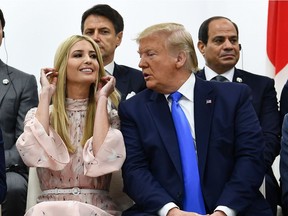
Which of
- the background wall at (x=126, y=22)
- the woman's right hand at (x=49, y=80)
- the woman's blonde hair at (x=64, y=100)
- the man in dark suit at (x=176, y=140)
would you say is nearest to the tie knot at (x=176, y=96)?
the man in dark suit at (x=176, y=140)

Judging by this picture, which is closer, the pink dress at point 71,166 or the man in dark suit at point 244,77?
the pink dress at point 71,166

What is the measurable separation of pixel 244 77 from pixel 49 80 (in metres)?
1.38

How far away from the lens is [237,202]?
11.0 feet

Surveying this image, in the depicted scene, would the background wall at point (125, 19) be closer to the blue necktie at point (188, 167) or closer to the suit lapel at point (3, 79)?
the suit lapel at point (3, 79)

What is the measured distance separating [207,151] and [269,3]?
219cm

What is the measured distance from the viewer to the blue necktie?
3.44 meters

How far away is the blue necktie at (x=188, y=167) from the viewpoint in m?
3.44

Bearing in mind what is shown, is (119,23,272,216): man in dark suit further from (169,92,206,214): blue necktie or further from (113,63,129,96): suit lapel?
(113,63,129,96): suit lapel

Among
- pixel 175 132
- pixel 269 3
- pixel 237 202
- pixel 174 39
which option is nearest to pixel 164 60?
pixel 174 39

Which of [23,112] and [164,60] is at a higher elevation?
[164,60]

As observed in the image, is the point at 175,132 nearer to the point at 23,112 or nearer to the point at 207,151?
the point at 207,151

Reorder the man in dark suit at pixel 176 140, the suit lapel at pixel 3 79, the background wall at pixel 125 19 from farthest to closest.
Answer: the background wall at pixel 125 19, the suit lapel at pixel 3 79, the man in dark suit at pixel 176 140

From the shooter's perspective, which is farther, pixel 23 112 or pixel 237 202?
pixel 23 112

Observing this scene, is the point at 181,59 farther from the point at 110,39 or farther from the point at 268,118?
the point at 110,39
